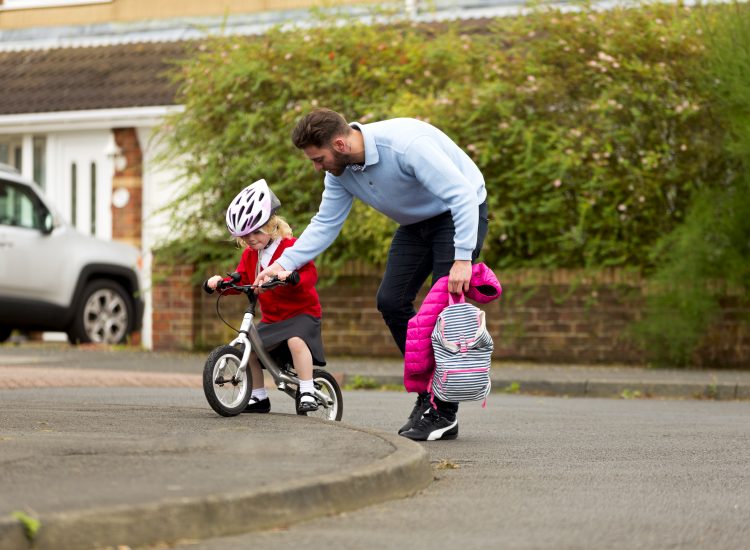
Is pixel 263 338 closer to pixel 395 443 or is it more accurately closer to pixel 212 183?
pixel 395 443

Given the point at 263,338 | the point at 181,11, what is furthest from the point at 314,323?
the point at 181,11

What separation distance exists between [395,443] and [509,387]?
629cm

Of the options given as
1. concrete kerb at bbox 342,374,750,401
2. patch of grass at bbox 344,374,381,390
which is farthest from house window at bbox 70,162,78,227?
concrete kerb at bbox 342,374,750,401

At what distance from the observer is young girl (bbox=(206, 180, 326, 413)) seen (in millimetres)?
8273

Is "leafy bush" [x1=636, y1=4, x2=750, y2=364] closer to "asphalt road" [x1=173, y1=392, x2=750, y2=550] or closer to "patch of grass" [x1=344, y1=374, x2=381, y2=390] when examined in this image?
"patch of grass" [x1=344, y1=374, x2=381, y2=390]

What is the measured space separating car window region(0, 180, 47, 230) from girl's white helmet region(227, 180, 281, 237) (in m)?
9.02

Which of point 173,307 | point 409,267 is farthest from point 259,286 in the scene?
point 173,307

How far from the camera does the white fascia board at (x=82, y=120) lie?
63.8ft

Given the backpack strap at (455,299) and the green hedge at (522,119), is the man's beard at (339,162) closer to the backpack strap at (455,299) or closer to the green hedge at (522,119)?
the backpack strap at (455,299)

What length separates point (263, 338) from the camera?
8.38m

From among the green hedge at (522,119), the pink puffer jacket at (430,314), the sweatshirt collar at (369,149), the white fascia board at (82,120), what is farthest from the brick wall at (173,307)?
the sweatshirt collar at (369,149)

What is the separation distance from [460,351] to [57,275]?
10.1 meters

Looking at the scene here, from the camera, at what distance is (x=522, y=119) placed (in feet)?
50.5

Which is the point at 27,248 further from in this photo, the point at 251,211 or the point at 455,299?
the point at 455,299
